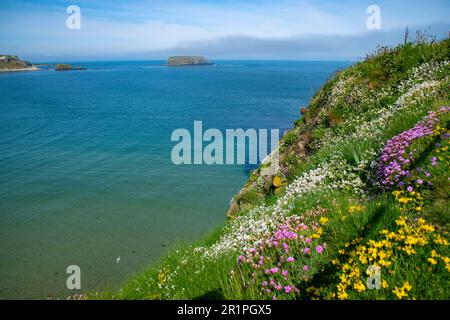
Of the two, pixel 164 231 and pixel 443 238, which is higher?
pixel 443 238

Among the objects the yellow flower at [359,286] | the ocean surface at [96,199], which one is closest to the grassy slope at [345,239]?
the yellow flower at [359,286]

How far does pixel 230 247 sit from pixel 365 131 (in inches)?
239

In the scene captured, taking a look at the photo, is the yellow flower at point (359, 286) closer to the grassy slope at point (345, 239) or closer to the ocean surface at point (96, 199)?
the grassy slope at point (345, 239)

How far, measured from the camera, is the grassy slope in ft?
12.4

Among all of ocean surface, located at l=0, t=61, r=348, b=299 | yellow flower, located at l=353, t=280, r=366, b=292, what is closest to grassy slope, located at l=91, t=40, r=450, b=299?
yellow flower, located at l=353, t=280, r=366, b=292

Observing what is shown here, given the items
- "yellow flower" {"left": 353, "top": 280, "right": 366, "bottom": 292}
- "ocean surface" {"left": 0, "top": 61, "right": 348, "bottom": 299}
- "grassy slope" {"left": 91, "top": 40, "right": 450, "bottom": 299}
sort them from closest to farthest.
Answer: "yellow flower" {"left": 353, "top": 280, "right": 366, "bottom": 292}, "grassy slope" {"left": 91, "top": 40, "right": 450, "bottom": 299}, "ocean surface" {"left": 0, "top": 61, "right": 348, "bottom": 299}

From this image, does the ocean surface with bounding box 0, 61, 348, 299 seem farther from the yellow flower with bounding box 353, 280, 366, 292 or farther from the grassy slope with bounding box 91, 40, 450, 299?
the yellow flower with bounding box 353, 280, 366, 292

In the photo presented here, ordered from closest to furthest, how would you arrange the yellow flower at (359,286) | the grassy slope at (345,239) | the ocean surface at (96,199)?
the yellow flower at (359,286) < the grassy slope at (345,239) < the ocean surface at (96,199)

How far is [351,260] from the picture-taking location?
13.0 ft

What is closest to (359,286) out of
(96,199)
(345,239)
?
(345,239)

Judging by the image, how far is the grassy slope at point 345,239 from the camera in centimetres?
377
